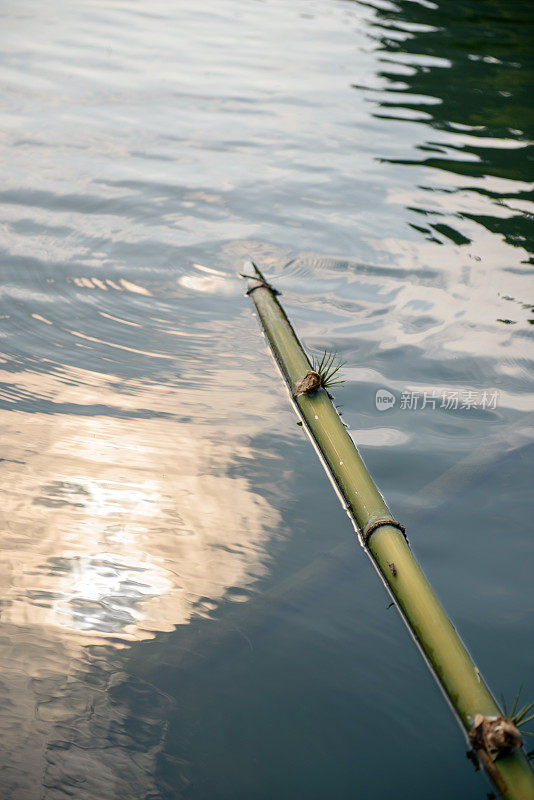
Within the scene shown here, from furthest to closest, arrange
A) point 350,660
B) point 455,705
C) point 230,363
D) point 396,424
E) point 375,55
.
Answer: point 375,55
point 230,363
point 396,424
point 350,660
point 455,705

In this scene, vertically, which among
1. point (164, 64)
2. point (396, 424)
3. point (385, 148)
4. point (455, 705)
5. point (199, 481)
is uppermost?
point (164, 64)

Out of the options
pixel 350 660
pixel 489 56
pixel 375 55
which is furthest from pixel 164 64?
pixel 350 660

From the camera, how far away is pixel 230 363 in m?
2.64

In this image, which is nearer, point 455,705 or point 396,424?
point 455,705

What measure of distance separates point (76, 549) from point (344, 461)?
0.79 m

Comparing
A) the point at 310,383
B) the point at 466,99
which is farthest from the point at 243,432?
the point at 466,99

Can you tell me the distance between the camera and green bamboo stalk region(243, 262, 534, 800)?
1.28m

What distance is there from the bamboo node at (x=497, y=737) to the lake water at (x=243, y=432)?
144mm

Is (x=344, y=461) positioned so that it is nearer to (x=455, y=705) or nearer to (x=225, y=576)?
(x=225, y=576)

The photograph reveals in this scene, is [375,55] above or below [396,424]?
above

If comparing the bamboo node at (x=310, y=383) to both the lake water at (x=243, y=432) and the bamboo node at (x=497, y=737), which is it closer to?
the lake water at (x=243, y=432)

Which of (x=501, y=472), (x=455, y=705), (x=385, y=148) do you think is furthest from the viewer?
(x=385, y=148)

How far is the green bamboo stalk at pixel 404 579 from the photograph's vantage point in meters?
1.28

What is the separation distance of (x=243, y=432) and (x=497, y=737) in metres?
1.26
